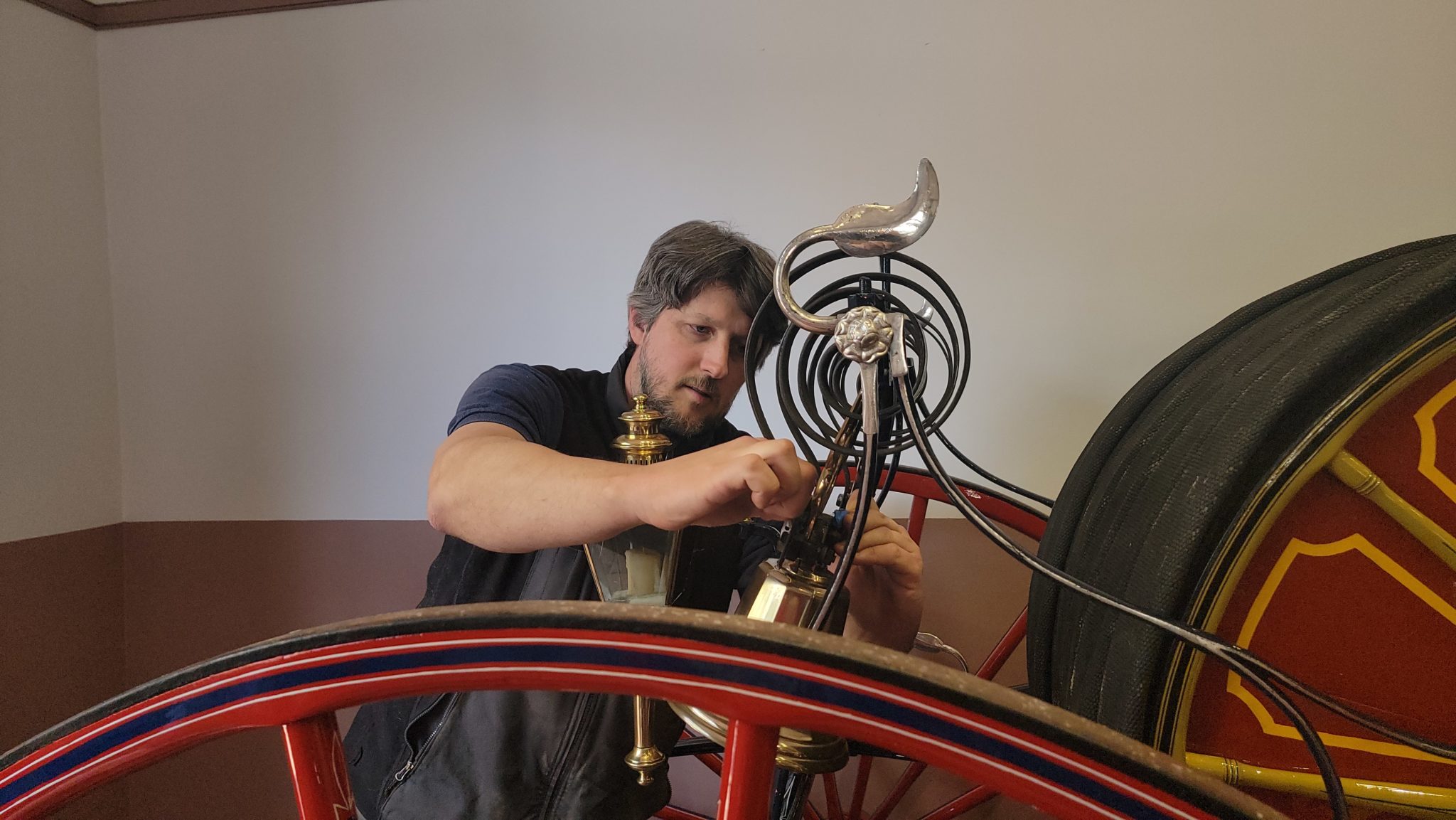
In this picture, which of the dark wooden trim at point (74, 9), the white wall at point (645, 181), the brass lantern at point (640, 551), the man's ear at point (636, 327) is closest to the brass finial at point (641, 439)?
the brass lantern at point (640, 551)

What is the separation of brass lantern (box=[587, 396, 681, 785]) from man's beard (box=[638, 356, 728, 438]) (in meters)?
0.39

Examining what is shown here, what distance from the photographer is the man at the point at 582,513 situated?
26.7 inches

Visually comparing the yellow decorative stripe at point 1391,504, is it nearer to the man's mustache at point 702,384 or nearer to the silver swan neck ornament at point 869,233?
the silver swan neck ornament at point 869,233

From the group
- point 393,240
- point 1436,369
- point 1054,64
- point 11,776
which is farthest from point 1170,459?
point 393,240

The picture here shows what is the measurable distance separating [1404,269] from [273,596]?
1.83 metres

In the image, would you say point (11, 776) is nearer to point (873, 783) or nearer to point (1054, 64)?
point (873, 783)

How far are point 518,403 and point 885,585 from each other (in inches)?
20.3

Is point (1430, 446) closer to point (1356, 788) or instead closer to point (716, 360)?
point (1356, 788)

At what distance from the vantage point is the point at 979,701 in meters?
0.42

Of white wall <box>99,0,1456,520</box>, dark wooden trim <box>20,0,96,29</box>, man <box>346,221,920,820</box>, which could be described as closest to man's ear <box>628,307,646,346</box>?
man <box>346,221,920,820</box>

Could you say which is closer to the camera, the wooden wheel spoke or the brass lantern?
the brass lantern

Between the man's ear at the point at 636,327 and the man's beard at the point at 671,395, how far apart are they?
6cm

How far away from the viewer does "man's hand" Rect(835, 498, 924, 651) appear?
85 centimetres

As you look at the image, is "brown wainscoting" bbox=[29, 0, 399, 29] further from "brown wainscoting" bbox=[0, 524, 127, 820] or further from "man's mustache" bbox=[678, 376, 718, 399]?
"man's mustache" bbox=[678, 376, 718, 399]
